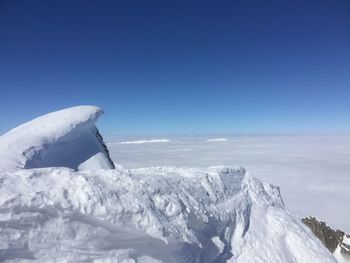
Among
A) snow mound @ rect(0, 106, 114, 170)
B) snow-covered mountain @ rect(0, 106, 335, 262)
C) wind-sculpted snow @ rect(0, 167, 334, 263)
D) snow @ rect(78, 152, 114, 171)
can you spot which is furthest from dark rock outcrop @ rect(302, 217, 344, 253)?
snow mound @ rect(0, 106, 114, 170)

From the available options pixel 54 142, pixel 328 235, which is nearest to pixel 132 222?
pixel 54 142

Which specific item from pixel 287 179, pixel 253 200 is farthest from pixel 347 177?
pixel 253 200

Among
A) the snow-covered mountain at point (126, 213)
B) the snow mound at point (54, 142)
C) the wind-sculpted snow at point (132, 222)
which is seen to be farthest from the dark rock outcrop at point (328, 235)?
the snow mound at point (54, 142)

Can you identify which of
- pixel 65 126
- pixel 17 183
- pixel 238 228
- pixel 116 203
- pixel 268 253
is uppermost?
pixel 65 126

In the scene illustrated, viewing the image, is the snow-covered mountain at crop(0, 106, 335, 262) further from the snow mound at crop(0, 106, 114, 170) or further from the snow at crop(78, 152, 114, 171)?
the snow at crop(78, 152, 114, 171)

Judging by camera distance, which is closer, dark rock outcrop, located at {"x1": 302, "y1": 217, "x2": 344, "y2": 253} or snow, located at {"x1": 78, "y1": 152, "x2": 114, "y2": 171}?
snow, located at {"x1": 78, "y1": 152, "x2": 114, "y2": 171}

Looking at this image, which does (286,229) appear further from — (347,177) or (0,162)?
(347,177)
